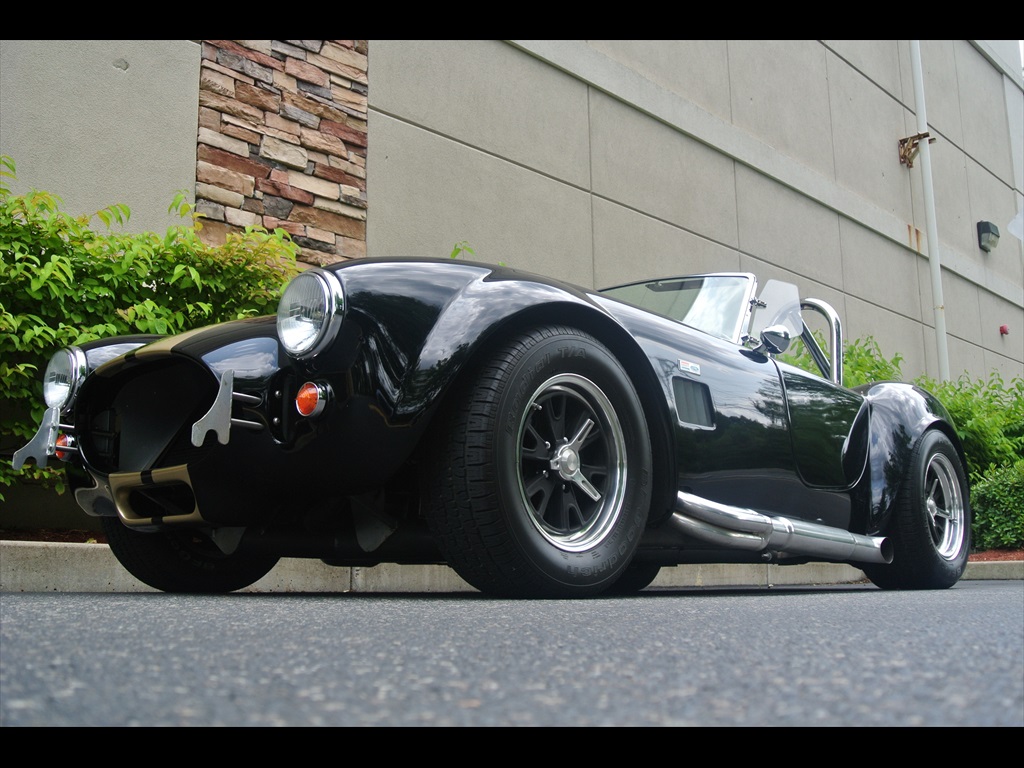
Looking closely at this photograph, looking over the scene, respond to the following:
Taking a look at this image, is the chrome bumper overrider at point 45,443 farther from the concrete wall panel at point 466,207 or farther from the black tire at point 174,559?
the concrete wall panel at point 466,207

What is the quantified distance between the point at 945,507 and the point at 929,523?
0.33 meters

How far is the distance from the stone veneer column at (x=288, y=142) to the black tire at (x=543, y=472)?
4.05 meters

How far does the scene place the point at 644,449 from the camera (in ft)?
9.30

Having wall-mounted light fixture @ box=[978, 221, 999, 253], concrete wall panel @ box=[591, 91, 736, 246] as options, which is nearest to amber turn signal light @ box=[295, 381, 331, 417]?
concrete wall panel @ box=[591, 91, 736, 246]

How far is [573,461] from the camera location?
2.69 meters

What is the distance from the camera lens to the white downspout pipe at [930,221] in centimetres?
1376

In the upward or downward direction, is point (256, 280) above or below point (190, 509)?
above

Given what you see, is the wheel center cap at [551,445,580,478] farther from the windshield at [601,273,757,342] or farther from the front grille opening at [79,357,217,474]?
the windshield at [601,273,757,342]

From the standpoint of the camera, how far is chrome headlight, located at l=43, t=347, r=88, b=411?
120 inches

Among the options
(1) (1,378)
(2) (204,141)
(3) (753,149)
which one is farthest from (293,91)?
(3) (753,149)

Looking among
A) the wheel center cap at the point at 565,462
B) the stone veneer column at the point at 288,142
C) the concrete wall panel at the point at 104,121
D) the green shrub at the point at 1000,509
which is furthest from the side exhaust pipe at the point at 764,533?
the green shrub at the point at 1000,509

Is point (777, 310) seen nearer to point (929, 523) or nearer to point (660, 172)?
point (929, 523)
